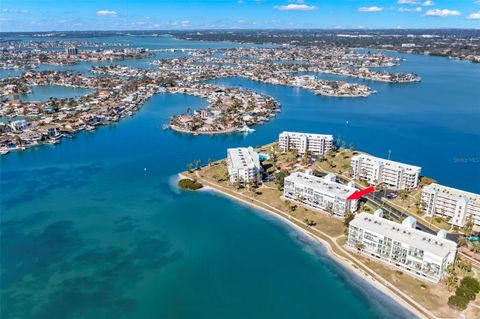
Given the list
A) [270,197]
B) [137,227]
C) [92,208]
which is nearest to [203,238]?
[137,227]

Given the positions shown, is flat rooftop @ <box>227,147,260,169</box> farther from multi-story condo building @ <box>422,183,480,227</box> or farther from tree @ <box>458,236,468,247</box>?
tree @ <box>458,236,468,247</box>

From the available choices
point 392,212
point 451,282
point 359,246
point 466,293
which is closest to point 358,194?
point 392,212

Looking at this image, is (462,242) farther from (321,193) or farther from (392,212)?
(321,193)

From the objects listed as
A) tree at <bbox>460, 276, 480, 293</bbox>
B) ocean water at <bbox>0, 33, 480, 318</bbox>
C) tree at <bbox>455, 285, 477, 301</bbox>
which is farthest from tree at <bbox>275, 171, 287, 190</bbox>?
tree at <bbox>455, 285, 477, 301</bbox>

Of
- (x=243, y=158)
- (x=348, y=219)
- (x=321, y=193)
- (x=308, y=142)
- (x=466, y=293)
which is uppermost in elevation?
(x=308, y=142)

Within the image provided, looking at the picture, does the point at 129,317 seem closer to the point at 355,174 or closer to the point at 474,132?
the point at 355,174

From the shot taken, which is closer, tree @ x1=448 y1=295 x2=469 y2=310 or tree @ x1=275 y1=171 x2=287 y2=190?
tree @ x1=448 y1=295 x2=469 y2=310
